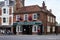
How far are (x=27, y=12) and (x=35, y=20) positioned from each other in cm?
340

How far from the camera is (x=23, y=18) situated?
64.6m

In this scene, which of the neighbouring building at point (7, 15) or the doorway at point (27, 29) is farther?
the neighbouring building at point (7, 15)

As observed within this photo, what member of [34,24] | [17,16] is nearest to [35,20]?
Answer: [34,24]

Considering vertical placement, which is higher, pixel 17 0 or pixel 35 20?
pixel 17 0

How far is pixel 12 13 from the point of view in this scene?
66.2 meters

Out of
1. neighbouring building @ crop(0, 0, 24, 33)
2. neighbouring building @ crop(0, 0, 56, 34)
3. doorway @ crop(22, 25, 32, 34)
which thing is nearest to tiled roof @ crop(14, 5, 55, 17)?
neighbouring building @ crop(0, 0, 56, 34)

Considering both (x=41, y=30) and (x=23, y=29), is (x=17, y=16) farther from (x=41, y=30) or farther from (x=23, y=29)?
(x=41, y=30)

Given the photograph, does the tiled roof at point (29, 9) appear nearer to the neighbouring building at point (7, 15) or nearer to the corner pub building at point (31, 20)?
the corner pub building at point (31, 20)

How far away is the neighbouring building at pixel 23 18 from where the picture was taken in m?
62.0

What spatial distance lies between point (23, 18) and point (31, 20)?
296 cm

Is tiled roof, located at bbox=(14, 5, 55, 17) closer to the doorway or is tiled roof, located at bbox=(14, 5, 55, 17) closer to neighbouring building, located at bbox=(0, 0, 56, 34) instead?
neighbouring building, located at bbox=(0, 0, 56, 34)

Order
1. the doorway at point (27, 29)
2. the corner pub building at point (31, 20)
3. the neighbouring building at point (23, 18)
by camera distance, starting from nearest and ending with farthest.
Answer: the corner pub building at point (31, 20), the neighbouring building at point (23, 18), the doorway at point (27, 29)

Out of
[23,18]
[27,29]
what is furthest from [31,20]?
[23,18]

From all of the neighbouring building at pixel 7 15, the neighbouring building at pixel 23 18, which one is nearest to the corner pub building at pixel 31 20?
the neighbouring building at pixel 23 18
